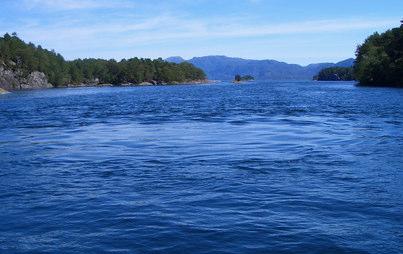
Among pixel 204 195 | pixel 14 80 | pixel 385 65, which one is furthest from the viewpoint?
pixel 14 80

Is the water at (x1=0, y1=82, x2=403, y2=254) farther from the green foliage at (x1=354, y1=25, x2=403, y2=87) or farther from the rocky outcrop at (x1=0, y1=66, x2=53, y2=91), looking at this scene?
the rocky outcrop at (x1=0, y1=66, x2=53, y2=91)

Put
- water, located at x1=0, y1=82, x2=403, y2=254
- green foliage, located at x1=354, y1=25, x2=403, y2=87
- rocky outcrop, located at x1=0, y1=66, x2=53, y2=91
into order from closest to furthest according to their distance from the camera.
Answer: water, located at x1=0, y1=82, x2=403, y2=254
green foliage, located at x1=354, y1=25, x2=403, y2=87
rocky outcrop, located at x1=0, y1=66, x2=53, y2=91

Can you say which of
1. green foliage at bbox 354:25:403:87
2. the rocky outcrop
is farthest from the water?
the rocky outcrop

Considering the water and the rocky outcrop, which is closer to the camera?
the water

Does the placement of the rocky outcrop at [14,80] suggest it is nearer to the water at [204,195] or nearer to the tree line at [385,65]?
the tree line at [385,65]

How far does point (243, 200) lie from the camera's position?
12.3m

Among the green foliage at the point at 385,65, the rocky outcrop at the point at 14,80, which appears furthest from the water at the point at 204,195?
the rocky outcrop at the point at 14,80

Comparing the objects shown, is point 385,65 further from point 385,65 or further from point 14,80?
point 14,80

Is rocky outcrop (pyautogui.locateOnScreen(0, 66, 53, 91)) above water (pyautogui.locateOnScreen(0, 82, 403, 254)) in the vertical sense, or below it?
above

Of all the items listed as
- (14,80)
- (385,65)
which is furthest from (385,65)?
(14,80)

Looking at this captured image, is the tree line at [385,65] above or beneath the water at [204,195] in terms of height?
above

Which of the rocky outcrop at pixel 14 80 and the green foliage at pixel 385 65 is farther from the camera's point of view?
the rocky outcrop at pixel 14 80

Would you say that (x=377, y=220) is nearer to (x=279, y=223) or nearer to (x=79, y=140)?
(x=279, y=223)

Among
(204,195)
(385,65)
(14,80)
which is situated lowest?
(204,195)
